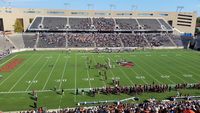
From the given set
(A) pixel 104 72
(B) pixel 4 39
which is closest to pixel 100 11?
(B) pixel 4 39

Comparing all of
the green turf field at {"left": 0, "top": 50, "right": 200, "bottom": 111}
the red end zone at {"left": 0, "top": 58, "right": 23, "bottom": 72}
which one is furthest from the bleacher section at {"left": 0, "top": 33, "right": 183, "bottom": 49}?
the green turf field at {"left": 0, "top": 50, "right": 200, "bottom": 111}

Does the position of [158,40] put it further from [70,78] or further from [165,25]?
[70,78]

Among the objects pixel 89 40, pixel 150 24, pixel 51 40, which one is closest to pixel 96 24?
pixel 89 40

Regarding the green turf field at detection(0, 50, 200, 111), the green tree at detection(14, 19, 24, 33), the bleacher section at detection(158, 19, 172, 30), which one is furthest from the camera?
the bleacher section at detection(158, 19, 172, 30)

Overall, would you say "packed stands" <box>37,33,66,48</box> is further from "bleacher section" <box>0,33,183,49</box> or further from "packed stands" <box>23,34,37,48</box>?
"packed stands" <box>23,34,37,48</box>

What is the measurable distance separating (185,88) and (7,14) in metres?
71.1

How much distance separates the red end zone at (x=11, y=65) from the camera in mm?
37416

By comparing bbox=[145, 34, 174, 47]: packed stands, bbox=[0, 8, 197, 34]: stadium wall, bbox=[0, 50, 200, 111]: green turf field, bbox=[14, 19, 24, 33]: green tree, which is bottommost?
bbox=[0, 50, 200, 111]: green turf field

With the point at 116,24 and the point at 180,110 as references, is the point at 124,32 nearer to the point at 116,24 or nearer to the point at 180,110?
the point at 116,24

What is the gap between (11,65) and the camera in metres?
40.6

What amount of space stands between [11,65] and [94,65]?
486 inches

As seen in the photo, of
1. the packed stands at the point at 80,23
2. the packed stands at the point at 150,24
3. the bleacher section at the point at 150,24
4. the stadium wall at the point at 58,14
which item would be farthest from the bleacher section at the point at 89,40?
the stadium wall at the point at 58,14

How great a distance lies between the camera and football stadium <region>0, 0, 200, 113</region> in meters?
23.5

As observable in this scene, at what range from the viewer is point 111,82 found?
100 ft
